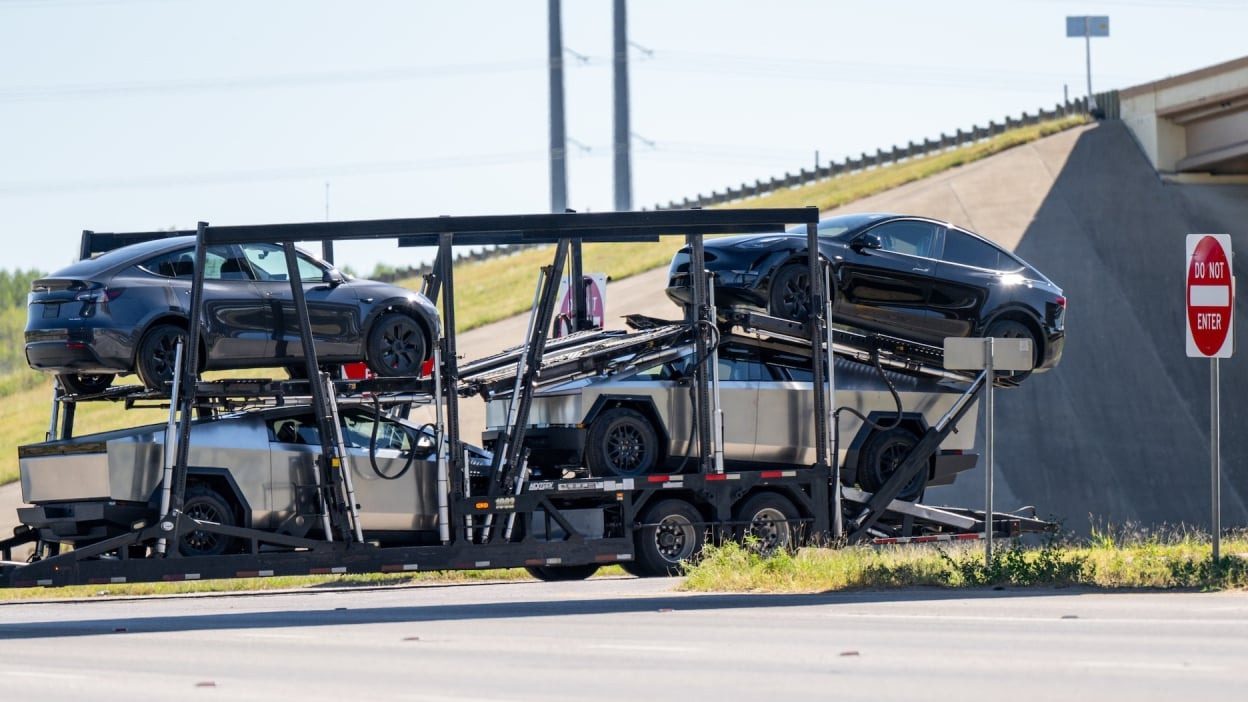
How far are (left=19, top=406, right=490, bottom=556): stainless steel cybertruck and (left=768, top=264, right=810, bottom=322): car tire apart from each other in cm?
354

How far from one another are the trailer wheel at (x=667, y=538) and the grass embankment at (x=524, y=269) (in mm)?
17832

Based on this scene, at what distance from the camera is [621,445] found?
656 inches

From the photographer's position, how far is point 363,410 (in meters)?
15.6

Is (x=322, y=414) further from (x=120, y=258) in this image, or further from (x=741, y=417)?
(x=741, y=417)

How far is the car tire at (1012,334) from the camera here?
19141mm

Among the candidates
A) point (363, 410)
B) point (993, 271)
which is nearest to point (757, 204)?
point (993, 271)

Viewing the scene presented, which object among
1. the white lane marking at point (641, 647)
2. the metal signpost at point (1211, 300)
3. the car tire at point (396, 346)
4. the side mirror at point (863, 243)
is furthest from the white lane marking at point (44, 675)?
the side mirror at point (863, 243)

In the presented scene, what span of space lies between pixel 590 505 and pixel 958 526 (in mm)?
4565

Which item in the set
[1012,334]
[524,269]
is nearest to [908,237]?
[1012,334]

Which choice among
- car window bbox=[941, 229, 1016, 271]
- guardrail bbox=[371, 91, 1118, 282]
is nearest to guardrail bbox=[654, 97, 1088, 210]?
guardrail bbox=[371, 91, 1118, 282]

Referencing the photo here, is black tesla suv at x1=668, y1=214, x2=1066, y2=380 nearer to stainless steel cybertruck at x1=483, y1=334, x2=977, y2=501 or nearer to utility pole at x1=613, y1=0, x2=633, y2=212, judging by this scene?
stainless steel cybertruck at x1=483, y1=334, x2=977, y2=501

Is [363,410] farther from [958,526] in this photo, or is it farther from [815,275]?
[958,526]

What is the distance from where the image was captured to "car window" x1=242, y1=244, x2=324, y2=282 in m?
15.1

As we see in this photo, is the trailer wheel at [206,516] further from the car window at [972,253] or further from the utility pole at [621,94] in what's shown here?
the utility pole at [621,94]
